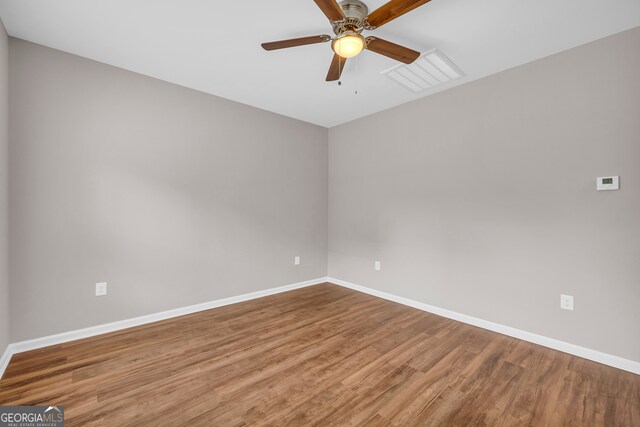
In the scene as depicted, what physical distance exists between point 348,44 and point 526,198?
210 cm

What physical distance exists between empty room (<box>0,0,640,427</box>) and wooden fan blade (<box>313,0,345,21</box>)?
0.5 inches

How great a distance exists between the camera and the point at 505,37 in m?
2.17

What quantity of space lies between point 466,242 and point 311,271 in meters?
2.25

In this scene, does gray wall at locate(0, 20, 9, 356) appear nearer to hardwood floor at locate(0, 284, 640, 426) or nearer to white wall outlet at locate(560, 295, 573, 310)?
hardwood floor at locate(0, 284, 640, 426)

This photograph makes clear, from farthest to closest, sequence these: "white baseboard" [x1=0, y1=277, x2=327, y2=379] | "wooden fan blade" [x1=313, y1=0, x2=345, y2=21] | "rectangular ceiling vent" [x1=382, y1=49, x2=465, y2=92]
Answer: "rectangular ceiling vent" [x1=382, y1=49, x2=465, y2=92], "white baseboard" [x1=0, y1=277, x2=327, y2=379], "wooden fan blade" [x1=313, y1=0, x2=345, y2=21]

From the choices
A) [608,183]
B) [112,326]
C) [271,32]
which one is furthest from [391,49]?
[112,326]

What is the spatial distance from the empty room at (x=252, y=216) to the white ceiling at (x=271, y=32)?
0.02 meters

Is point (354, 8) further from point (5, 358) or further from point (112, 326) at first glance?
point (5, 358)

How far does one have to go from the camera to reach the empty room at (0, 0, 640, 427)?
5.91 ft

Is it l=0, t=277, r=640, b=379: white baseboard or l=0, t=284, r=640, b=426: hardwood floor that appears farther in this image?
l=0, t=277, r=640, b=379: white baseboard

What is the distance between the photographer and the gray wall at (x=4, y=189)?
6.65ft

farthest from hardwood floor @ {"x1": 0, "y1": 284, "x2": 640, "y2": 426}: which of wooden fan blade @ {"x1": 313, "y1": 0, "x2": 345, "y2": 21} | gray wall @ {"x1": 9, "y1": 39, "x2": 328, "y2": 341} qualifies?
wooden fan blade @ {"x1": 313, "y1": 0, "x2": 345, "y2": 21}

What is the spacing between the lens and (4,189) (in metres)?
2.10

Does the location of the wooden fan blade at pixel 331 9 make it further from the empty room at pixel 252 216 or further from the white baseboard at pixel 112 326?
the white baseboard at pixel 112 326
